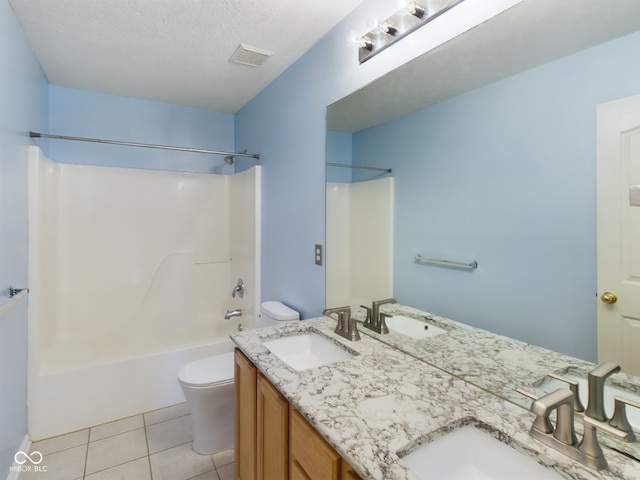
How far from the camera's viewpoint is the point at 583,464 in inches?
27.1

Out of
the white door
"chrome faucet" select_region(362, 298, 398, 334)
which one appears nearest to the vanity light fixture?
the white door

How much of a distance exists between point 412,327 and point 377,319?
0.63 ft

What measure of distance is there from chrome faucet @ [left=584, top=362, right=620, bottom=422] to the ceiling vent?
2174 millimetres

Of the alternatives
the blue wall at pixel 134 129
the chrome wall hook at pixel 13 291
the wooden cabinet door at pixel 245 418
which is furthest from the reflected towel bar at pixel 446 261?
the blue wall at pixel 134 129

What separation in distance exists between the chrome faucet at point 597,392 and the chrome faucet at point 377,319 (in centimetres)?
76

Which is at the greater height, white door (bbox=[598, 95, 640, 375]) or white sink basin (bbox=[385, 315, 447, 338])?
white door (bbox=[598, 95, 640, 375])

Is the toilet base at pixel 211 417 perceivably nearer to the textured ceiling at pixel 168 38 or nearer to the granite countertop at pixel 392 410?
the granite countertop at pixel 392 410

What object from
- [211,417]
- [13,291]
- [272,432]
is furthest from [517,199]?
[13,291]

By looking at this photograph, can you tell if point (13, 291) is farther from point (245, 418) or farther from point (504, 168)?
point (504, 168)

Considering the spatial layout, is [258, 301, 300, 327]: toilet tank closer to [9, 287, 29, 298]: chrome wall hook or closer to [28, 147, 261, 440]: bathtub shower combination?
[28, 147, 261, 440]: bathtub shower combination

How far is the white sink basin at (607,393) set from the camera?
30.2 inches

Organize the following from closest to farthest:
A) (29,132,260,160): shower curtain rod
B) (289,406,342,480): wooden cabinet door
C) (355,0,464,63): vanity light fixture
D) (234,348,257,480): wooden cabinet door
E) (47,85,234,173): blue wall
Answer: (289,406,342,480): wooden cabinet door, (355,0,464,63): vanity light fixture, (234,348,257,480): wooden cabinet door, (29,132,260,160): shower curtain rod, (47,85,234,173): blue wall

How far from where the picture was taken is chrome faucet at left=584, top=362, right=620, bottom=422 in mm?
774

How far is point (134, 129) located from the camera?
290 cm
